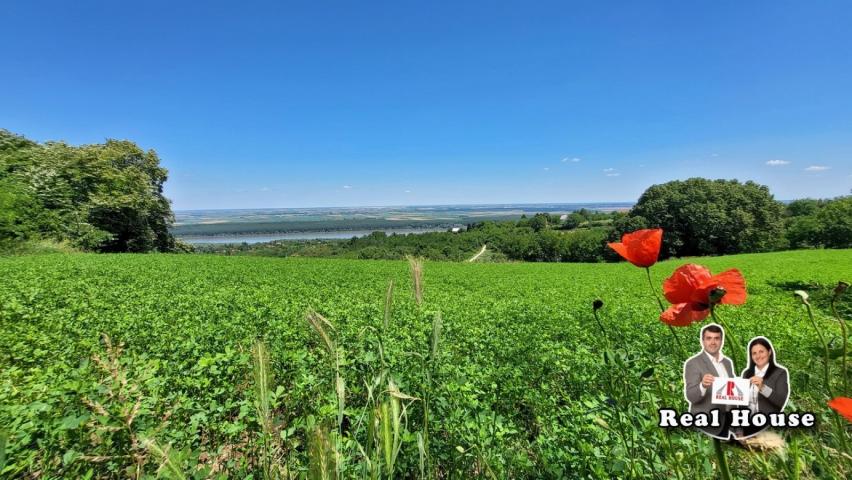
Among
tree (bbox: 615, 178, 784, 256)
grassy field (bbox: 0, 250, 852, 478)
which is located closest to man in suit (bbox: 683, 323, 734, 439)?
grassy field (bbox: 0, 250, 852, 478)

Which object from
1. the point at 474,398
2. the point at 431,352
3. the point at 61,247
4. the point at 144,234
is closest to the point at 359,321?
the point at 474,398

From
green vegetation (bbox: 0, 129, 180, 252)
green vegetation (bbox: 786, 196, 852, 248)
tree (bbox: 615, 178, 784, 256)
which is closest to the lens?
green vegetation (bbox: 0, 129, 180, 252)

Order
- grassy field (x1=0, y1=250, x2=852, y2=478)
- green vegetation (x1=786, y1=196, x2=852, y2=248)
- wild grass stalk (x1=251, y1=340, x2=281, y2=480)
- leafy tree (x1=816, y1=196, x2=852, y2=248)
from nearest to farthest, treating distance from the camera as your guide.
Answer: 1. wild grass stalk (x1=251, y1=340, x2=281, y2=480)
2. grassy field (x1=0, y1=250, x2=852, y2=478)
3. leafy tree (x1=816, y1=196, x2=852, y2=248)
4. green vegetation (x1=786, y1=196, x2=852, y2=248)

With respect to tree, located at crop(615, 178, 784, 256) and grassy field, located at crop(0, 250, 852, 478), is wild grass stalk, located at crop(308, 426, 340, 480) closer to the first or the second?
grassy field, located at crop(0, 250, 852, 478)

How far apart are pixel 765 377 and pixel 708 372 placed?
0.11 meters

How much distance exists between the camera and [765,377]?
811 mm

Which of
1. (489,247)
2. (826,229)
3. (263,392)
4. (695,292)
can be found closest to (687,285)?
(695,292)

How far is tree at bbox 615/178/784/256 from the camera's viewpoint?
45.6 meters

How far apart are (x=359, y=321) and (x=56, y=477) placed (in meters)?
4.29

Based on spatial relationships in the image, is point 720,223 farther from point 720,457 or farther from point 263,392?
point 263,392

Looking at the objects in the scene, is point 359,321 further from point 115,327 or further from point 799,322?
point 799,322

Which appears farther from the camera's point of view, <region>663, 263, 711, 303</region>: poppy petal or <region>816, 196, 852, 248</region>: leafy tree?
<region>816, 196, 852, 248</region>: leafy tree

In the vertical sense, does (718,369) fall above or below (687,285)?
below

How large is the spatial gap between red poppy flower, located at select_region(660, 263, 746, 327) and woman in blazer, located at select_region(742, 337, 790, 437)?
12cm
